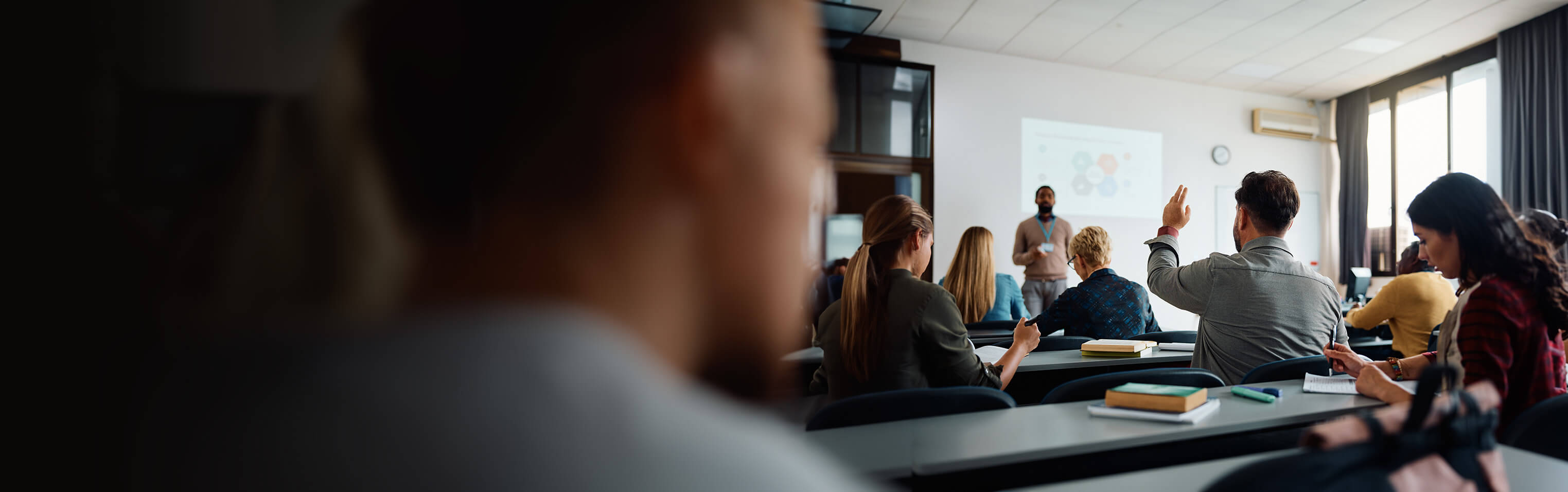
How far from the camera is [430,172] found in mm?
218

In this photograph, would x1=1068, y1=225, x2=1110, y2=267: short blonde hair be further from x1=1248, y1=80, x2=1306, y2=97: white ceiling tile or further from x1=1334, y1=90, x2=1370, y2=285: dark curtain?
x1=1334, y1=90, x2=1370, y2=285: dark curtain

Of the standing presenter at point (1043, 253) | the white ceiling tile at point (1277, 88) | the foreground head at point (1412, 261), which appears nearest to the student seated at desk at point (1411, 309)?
the foreground head at point (1412, 261)

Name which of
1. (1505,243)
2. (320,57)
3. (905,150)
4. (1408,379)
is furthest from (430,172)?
(905,150)

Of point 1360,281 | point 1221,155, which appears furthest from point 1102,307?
point 1221,155

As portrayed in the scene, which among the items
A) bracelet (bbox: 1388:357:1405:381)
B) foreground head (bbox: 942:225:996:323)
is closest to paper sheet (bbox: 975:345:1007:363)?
foreground head (bbox: 942:225:996:323)

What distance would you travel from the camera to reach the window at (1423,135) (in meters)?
6.20

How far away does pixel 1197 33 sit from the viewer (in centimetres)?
605

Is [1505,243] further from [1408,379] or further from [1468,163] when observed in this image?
[1468,163]

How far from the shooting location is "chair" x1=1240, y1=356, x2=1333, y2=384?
83.7 inches

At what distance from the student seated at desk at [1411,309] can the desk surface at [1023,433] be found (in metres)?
1.77

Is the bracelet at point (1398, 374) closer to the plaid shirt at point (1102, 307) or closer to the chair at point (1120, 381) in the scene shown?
the chair at point (1120, 381)

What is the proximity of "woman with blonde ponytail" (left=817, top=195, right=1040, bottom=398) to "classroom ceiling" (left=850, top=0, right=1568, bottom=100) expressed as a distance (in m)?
3.83

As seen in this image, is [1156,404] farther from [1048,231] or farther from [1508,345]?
[1048,231]

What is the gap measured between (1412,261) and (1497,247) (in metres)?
2.27
